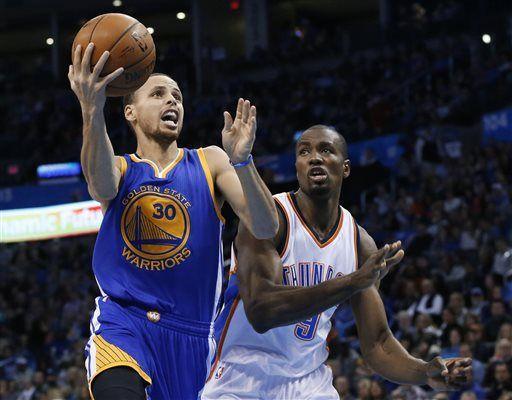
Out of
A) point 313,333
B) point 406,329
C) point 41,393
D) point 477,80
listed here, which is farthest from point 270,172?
point 313,333

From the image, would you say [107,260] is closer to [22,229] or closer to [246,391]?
[246,391]

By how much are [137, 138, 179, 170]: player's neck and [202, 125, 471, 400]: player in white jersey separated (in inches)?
23.1

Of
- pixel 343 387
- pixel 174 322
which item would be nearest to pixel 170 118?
pixel 174 322

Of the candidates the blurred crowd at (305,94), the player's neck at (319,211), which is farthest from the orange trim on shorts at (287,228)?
the blurred crowd at (305,94)

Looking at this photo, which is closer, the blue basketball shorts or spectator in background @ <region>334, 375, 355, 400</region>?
the blue basketball shorts

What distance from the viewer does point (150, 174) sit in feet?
16.2

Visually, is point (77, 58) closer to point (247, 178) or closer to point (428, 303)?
point (247, 178)

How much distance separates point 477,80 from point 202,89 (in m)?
11.0

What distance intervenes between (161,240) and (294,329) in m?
1.12

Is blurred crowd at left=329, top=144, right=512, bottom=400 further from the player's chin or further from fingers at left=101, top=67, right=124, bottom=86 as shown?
fingers at left=101, top=67, right=124, bottom=86

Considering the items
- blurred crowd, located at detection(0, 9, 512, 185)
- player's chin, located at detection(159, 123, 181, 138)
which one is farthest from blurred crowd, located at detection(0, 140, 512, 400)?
player's chin, located at detection(159, 123, 181, 138)

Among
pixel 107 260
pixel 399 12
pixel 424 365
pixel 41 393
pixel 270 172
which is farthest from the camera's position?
pixel 399 12

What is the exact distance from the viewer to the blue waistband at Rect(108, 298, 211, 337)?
4.74 meters

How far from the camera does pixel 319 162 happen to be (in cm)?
545
